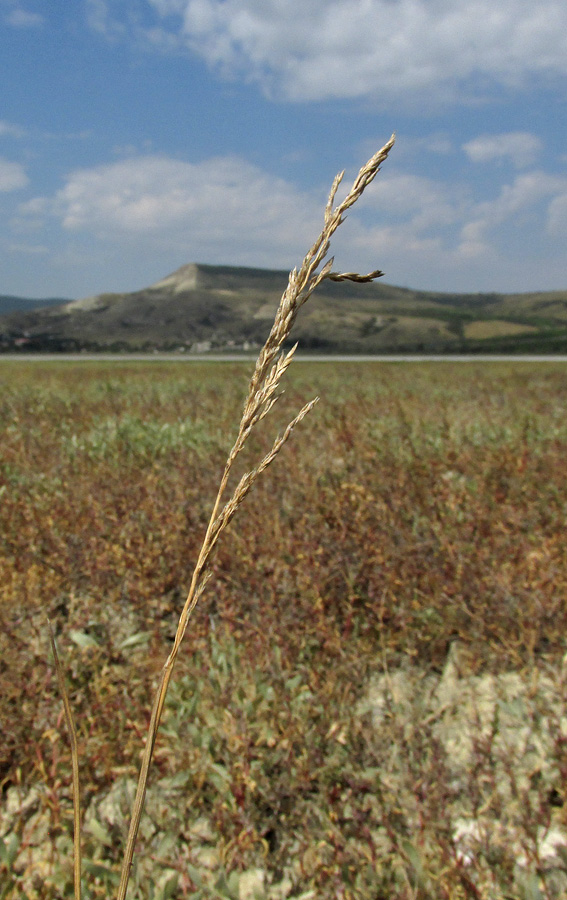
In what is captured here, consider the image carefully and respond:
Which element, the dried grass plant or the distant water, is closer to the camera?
the dried grass plant

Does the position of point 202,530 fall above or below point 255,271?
below

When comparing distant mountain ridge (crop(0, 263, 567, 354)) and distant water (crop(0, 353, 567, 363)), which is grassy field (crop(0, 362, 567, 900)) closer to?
distant water (crop(0, 353, 567, 363))

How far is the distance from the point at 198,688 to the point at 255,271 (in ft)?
330

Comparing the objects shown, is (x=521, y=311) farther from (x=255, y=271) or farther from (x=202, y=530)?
(x=202, y=530)

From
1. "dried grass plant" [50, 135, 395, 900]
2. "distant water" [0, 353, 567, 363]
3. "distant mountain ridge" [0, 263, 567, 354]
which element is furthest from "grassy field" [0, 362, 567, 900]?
"distant mountain ridge" [0, 263, 567, 354]

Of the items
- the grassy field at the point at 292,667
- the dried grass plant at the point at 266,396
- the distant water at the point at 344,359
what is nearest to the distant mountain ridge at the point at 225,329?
the distant water at the point at 344,359

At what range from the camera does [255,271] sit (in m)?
99.1

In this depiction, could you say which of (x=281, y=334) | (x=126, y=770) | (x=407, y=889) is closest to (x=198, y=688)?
(x=126, y=770)

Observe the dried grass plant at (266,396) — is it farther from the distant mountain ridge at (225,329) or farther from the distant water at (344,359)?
the distant mountain ridge at (225,329)

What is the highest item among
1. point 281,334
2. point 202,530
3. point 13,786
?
point 281,334

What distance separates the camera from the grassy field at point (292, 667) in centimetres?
219

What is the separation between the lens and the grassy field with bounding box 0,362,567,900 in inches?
86.1

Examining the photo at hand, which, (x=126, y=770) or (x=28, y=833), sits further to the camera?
(x=126, y=770)

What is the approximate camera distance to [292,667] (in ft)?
10.1
